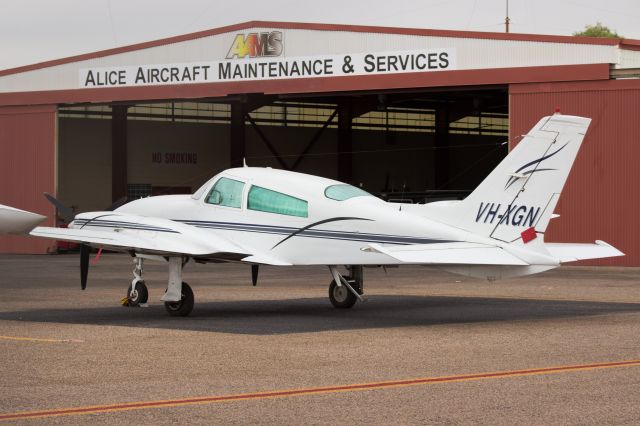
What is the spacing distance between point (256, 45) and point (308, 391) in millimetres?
34434

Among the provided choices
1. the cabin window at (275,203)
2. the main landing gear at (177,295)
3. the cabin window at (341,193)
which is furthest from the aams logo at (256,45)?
the main landing gear at (177,295)

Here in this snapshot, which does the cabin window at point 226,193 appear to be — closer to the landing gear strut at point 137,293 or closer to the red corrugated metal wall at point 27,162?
the landing gear strut at point 137,293

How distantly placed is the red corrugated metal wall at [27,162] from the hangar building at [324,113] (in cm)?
6

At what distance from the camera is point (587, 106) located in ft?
124

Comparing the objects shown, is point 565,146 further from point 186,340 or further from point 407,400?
point 407,400

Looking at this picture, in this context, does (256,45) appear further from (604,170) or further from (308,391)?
(308,391)

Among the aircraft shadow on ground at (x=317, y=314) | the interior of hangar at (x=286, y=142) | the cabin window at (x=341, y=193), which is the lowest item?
the aircraft shadow on ground at (x=317, y=314)

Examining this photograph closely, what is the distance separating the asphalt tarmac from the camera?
33.1 ft

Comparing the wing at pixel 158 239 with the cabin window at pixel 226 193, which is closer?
the wing at pixel 158 239

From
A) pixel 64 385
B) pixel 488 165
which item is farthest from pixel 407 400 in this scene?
pixel 488 165

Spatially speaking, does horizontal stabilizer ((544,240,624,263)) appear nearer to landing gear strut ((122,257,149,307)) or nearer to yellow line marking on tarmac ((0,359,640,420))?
yellow line marking on tarmac ((0,359,640,420))

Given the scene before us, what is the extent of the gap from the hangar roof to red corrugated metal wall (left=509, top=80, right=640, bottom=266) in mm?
682

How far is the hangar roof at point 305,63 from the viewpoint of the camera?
38156 millimetres

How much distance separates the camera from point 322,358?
13.6 metres
